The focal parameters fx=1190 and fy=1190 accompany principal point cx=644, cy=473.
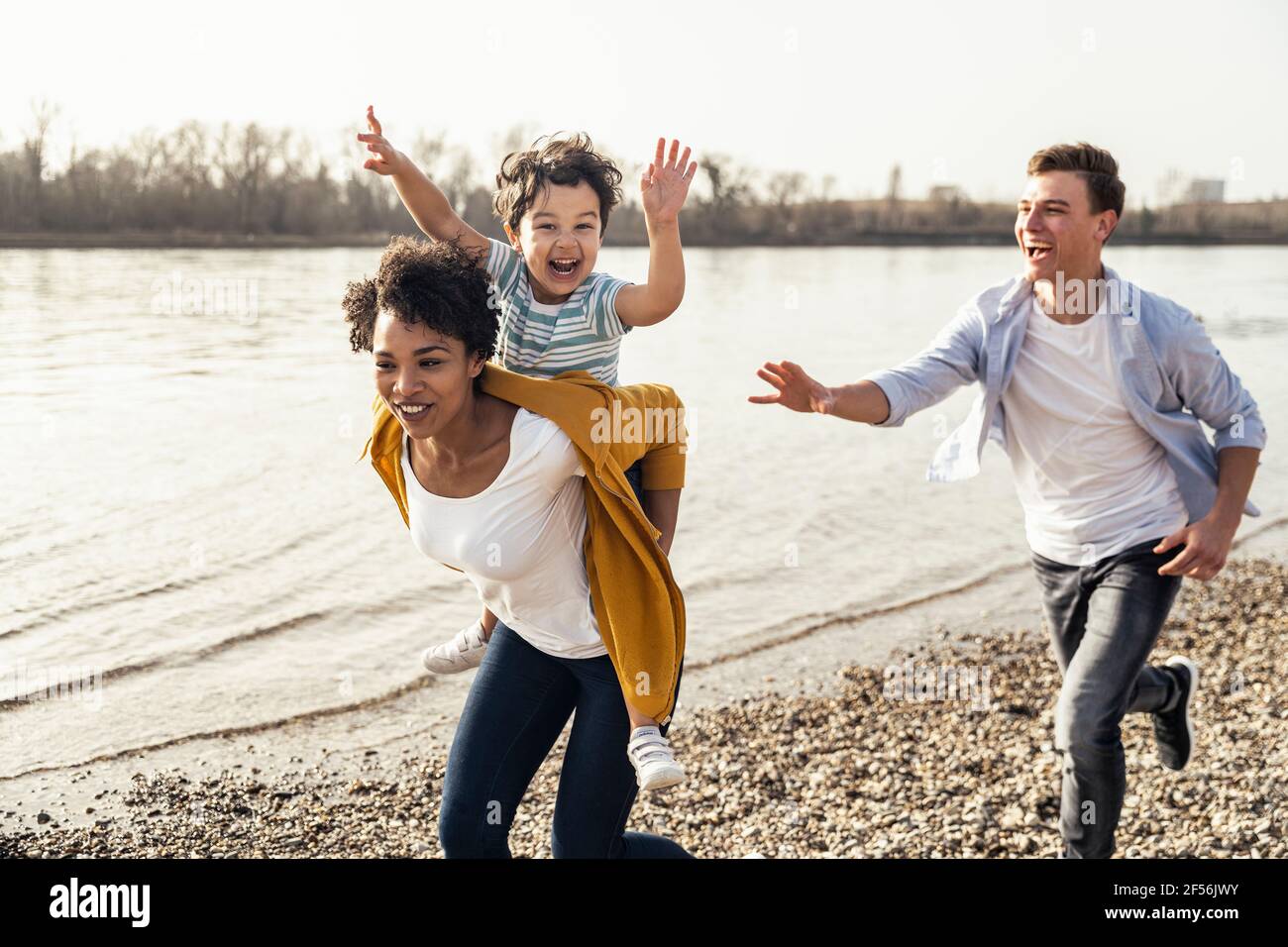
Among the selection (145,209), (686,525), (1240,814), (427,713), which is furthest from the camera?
(145,209)

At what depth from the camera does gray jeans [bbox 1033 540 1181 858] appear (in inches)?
163

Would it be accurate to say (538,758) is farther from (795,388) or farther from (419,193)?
(419,193)

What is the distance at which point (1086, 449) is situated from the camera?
4402 millimetres

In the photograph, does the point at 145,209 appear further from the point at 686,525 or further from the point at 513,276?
the point at 513,276

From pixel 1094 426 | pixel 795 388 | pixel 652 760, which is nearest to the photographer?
pixel 652 760

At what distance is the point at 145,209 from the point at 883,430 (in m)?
47.2

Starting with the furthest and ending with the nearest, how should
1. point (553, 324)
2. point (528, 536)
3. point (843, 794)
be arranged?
point (843, 794)
point (553, 324)
point (528, 536)

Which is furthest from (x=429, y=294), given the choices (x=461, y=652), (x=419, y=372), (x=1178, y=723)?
(x=1178, y=723)

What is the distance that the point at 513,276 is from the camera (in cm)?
373

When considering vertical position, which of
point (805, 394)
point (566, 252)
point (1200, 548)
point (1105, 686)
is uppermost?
point (566, 252)

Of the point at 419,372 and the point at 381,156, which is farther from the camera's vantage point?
the point at 381,156

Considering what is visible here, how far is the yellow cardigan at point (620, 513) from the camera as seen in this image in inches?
132

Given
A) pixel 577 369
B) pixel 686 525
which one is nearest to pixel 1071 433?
pixel 577 369

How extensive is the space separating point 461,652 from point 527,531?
2.99ft
